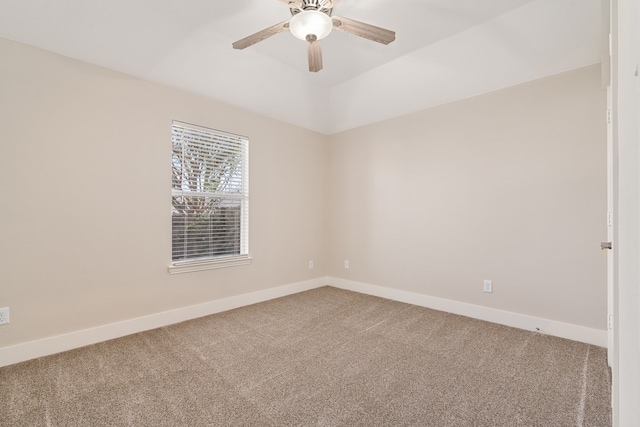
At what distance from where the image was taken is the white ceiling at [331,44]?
7.36ft

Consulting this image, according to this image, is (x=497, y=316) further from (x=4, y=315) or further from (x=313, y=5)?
(x=4, y=315)

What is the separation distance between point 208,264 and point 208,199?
2.32 feet

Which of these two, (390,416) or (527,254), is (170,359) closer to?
(390,416)

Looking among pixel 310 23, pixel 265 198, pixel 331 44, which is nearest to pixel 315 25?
pixel 310 23

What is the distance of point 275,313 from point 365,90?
2.81 m

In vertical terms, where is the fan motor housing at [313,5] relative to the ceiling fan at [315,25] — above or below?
above

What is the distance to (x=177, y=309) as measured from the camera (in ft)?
9.87

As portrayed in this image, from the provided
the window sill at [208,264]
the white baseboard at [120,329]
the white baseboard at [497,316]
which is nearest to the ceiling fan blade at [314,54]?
the window sill at [208,264]

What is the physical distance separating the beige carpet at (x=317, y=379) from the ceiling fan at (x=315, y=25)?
90.3 inches

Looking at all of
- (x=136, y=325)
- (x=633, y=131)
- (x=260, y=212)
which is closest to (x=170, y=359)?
(x=136, y=325)

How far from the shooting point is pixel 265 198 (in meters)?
3.80

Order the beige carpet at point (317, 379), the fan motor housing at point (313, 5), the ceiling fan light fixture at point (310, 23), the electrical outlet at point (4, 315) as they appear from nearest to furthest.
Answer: the beige carpet at point (317, 379) → the ceiling fan light fixture at point (310, 23) → the fan motor housing at point (313, 5) → the electrical outlet at point (4, 315)

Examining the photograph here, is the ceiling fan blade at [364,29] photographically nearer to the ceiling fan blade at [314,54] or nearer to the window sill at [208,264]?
the ceiling fan blade at [314,54]

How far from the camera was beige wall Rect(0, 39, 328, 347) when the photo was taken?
7.22 ft
